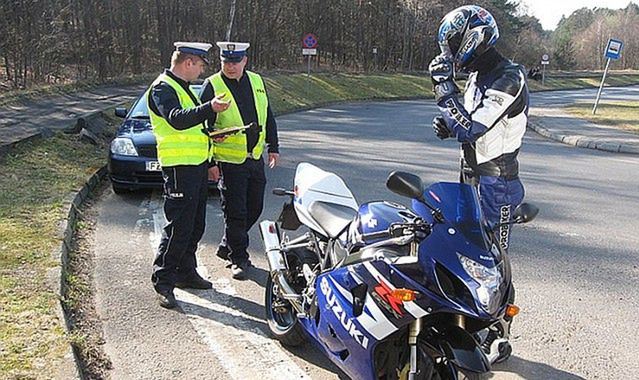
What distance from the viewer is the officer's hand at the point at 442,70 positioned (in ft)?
11.3

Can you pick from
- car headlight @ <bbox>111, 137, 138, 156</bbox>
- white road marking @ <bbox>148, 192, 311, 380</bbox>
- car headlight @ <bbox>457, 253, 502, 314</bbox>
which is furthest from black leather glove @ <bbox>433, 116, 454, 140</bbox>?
car headlight @ <bbox>111, 137, 138, 156</bbox>

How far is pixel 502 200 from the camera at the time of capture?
3.65m

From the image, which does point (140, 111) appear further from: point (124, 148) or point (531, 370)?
point (531, 370)

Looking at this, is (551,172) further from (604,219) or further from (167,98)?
(167,98)

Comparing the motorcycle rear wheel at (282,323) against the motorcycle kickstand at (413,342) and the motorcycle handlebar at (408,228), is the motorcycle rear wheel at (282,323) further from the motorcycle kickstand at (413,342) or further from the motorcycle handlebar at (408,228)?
the motorcycle handlebar at (408,228)

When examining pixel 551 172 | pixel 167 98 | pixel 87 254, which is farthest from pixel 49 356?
pixel 551 172

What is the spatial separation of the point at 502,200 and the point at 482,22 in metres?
1.06

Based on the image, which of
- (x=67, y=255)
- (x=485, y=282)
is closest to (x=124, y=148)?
(x=67, y=255)

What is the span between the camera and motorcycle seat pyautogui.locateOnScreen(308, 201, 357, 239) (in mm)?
3531

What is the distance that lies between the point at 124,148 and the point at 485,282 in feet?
20.9

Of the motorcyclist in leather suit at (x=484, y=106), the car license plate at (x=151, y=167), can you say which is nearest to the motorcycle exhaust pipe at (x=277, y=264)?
the motorcyclist in leather suit at (x=484, y=106)

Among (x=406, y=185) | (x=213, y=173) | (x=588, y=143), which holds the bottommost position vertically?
(x=588, y=143)

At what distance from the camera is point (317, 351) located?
13.3 feet

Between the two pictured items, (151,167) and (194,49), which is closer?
(194,49)
